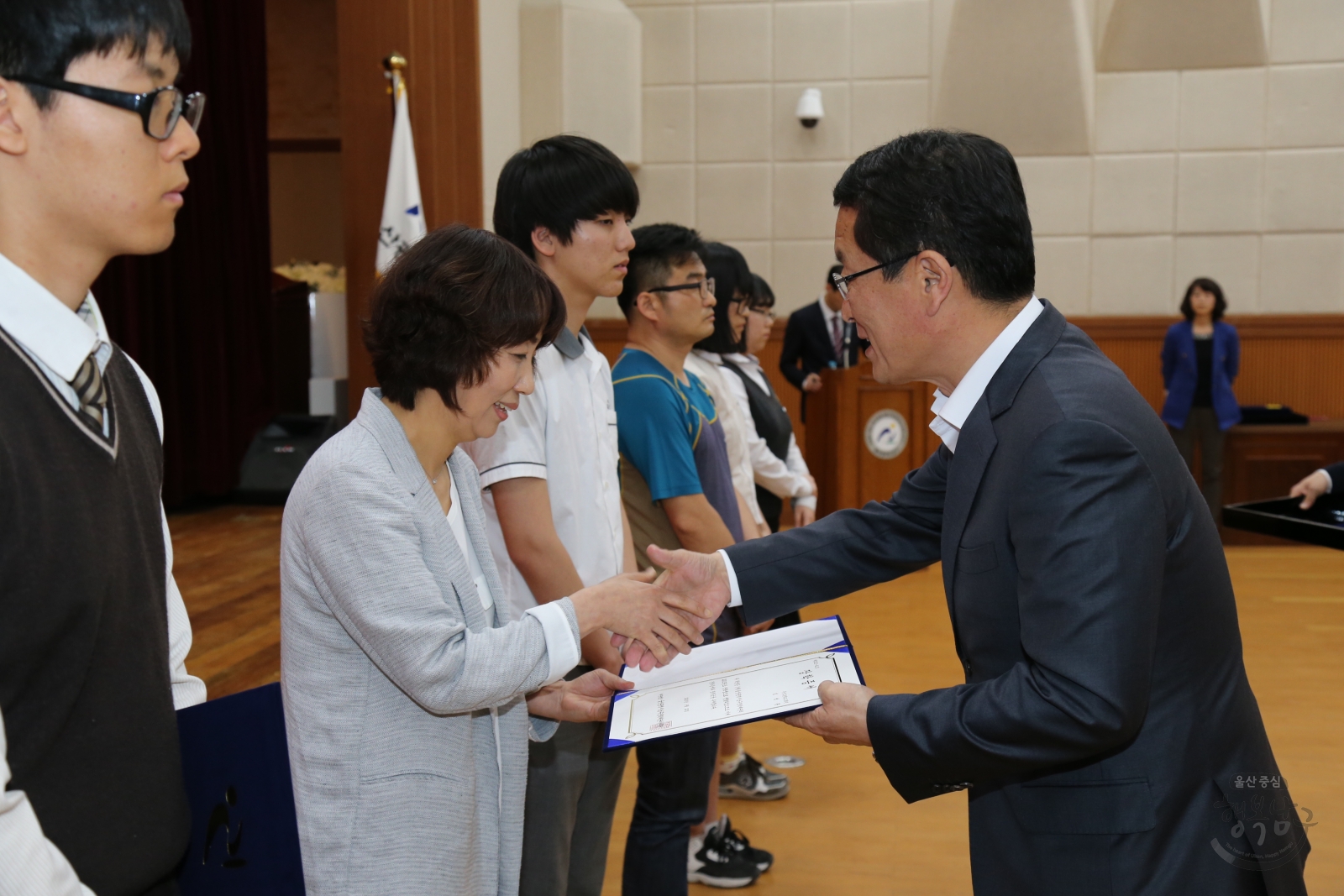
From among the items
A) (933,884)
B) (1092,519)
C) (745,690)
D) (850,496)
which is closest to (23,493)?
(745,690)

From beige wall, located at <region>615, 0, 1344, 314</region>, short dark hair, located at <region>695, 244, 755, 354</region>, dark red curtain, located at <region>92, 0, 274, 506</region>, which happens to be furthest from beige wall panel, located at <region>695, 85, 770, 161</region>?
short dark hair, located at <region>695, 244, 755, 354</region>

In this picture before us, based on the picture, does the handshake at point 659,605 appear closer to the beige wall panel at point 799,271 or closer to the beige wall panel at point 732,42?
the beige wall panel at point 799,271

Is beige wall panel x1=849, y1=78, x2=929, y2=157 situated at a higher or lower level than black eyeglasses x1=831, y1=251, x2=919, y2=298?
higher

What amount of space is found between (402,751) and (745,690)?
47 cm

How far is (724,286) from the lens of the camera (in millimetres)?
3385

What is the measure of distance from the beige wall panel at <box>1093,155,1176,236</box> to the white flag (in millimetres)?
4720

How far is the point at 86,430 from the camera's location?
3.37 feet

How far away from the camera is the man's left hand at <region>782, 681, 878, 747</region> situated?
1.40 m

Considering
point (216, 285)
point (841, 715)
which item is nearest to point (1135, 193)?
point (216, 285)

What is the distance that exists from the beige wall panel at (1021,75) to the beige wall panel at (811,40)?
74 centimetres

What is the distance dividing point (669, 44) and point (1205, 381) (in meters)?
4.29

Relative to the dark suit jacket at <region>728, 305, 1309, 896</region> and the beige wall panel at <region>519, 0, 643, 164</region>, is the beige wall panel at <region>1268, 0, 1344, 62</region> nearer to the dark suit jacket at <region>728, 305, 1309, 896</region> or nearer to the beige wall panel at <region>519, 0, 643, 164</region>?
the beige wall panel at <region>519, 0, 643, 164</region>

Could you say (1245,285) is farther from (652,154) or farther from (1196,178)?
(652,154)

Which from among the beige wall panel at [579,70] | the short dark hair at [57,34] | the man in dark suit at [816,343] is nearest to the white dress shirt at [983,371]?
the short dark hair at [57,34]
